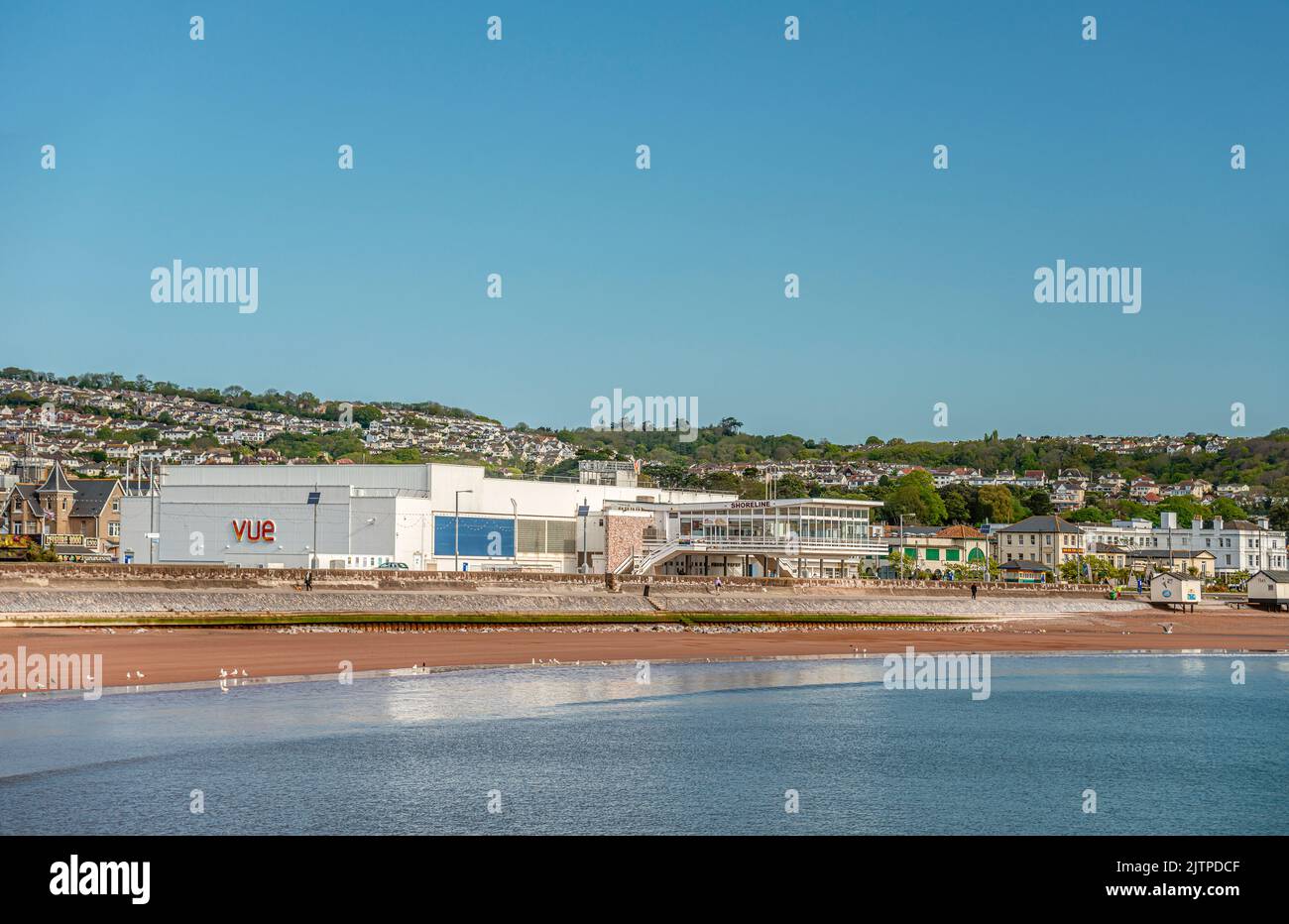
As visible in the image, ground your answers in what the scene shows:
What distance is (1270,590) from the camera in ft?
321

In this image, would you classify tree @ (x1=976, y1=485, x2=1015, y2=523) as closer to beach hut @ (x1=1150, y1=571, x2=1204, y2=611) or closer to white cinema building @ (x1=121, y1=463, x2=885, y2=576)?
beach hut @ (x1=1150, y1=571, x2=1204, y2=611)

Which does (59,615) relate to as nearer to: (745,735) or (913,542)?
(745,735)

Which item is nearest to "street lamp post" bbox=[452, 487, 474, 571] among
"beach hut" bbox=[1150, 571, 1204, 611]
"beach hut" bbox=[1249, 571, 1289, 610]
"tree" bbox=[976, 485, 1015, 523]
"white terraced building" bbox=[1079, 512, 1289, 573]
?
"beach hut" bbox=[1150, 571, 1204, 611]

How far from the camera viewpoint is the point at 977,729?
33531 millimetres

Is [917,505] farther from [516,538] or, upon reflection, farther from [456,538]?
[456,538]

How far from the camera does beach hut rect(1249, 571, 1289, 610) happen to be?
96.8 metres

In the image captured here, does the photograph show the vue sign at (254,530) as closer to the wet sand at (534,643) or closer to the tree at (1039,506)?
the wet sand at (534,643)

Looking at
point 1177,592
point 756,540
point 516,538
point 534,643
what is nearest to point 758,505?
point 756,540

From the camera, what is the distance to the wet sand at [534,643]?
41.5 meters

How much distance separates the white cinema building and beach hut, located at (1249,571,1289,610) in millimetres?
32182

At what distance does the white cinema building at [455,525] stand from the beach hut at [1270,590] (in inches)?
1267

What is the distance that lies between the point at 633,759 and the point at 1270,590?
84835 mm
